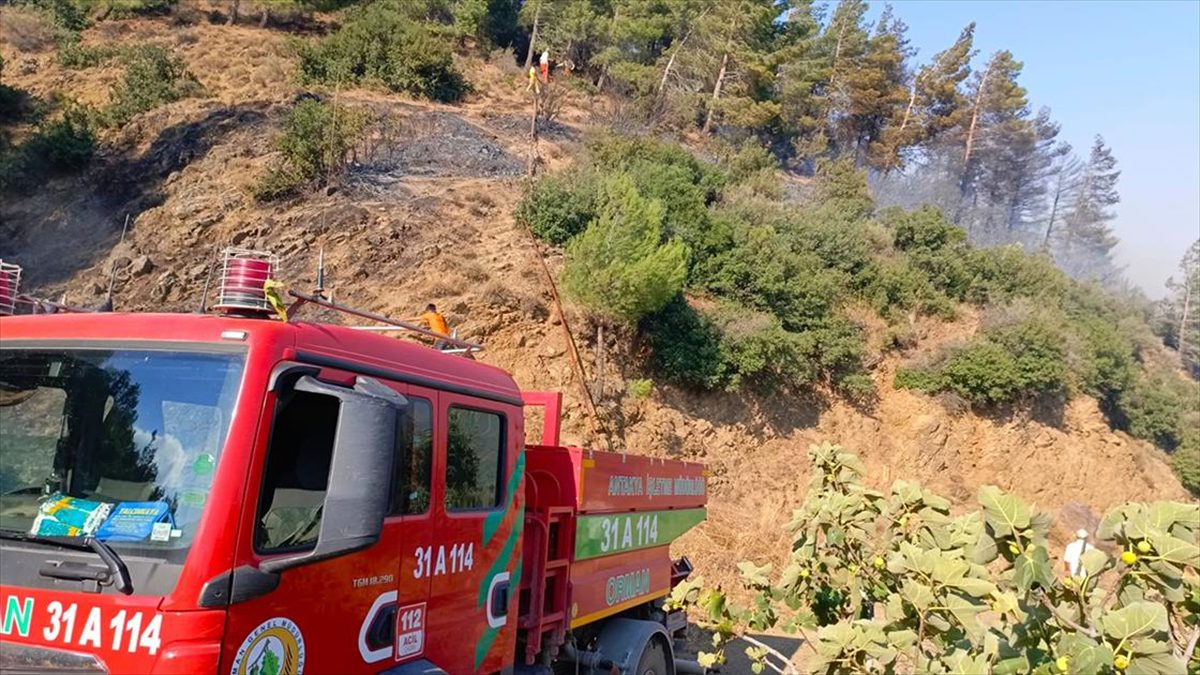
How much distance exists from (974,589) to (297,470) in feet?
8.14

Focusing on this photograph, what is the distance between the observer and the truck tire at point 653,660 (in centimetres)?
666

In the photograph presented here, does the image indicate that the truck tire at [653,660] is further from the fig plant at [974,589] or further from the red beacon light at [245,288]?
the red beacon light at [245,288]

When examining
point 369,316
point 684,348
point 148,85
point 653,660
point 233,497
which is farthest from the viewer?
point 148,85

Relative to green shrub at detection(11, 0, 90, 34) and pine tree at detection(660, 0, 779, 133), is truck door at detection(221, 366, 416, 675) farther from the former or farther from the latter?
pine tree at detection(660, 0, 779, 133)

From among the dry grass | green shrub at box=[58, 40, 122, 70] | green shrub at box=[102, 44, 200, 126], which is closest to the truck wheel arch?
green shrub at box=[102, 44, 200, 126]

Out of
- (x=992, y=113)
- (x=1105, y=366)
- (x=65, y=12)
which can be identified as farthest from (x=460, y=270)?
(x=992, y=113)

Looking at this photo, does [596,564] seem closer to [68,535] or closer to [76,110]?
[68,535]

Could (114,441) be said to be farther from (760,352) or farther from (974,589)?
(760,352)

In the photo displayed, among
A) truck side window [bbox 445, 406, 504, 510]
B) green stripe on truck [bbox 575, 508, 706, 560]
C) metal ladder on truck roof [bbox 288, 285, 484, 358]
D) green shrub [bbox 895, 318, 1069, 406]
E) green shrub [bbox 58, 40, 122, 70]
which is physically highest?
green shrub [bbox 58, 40, 122, 70]

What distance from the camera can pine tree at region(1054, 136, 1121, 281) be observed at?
192ft

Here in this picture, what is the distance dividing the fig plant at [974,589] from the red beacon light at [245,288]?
242 centimetres

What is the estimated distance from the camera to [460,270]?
16.0 meters

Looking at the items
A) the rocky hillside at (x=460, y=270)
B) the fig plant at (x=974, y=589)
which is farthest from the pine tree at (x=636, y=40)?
the fig plant at (x=974, y=589)

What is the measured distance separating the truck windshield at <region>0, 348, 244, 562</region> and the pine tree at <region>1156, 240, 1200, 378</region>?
5097 centimetres
